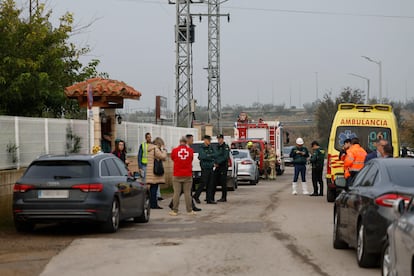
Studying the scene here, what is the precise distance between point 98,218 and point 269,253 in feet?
11.6

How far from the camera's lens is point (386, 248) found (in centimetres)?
914

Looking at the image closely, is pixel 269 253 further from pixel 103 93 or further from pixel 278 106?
pixel 278 106

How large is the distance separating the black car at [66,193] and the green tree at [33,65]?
976 cm

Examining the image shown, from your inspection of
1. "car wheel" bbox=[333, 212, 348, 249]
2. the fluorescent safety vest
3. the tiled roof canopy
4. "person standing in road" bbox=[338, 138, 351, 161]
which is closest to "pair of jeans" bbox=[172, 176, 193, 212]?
the fluorescent safety vest

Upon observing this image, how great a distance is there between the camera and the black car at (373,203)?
10.4 meters

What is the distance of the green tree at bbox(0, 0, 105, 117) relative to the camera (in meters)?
25.5

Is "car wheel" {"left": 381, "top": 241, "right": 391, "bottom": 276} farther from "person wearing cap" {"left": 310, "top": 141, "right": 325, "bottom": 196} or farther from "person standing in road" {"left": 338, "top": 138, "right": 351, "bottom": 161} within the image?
"person wearing cap" {"left": 310, "top": 141, "right": 325, "bottom": 196}

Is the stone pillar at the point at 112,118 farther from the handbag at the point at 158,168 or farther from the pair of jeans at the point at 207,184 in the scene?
the handbag at the point at 158,168

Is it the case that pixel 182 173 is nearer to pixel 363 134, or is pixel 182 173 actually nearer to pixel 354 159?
pixel 354 159

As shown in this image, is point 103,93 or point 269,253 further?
point 103,93

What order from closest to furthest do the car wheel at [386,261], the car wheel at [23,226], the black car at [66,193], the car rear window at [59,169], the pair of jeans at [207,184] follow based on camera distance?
1. the car wheel at [386,261]
2. the black car at [66,193]
3. the car rear window at [59,169]
4. the car wheel at [23,226]
5. the pair of jeans at [207,184]

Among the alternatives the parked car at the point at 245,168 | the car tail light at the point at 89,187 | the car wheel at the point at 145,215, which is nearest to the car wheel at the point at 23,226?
the car tail light at the point at 89,187

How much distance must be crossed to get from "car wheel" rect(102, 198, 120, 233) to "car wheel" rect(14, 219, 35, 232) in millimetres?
1293

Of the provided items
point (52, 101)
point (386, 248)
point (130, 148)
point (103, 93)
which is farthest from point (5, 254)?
point (130, 148)
